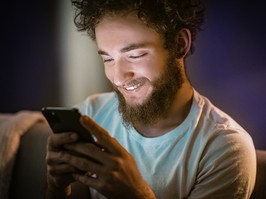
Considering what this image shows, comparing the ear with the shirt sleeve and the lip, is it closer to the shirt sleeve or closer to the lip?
the lip

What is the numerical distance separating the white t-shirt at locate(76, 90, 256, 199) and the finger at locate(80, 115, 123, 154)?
278mm

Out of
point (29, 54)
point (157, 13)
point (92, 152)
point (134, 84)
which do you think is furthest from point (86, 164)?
point (29, 54)

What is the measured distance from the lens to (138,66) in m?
1.09

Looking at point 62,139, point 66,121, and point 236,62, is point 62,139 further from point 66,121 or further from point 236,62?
point 236,62

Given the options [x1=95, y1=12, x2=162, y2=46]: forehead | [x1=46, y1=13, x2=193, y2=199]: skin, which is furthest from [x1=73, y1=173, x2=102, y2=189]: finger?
[x1=95, y1=12, x2=162, y2=46]: forehead

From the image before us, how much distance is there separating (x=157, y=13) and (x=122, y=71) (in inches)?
7.9

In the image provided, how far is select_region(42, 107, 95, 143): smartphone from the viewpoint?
0.91 metres

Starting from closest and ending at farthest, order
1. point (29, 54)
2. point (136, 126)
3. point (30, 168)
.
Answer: point (136, 126) < point (30, 168) < point (29, 54)

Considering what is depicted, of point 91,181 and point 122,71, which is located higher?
point 122,71

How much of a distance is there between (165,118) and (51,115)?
39 cm

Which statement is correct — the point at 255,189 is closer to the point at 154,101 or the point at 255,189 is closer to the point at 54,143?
the point at 154,101

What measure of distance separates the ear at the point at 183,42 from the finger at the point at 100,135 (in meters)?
0.40

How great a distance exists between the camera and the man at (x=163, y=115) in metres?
1.07

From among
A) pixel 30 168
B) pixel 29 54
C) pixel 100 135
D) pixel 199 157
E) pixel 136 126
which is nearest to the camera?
pixel 100 135
